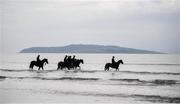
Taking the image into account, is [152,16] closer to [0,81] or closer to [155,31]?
[155,31]

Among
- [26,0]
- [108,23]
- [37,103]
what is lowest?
[37,103]

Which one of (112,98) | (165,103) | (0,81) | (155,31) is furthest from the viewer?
(0,81)

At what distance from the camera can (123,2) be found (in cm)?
914

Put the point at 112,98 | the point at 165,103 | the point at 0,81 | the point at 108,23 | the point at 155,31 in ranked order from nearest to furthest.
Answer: the point at 165,103
the point at 112,98
the point at 155,31
the point at 108,23
the point at 0,81

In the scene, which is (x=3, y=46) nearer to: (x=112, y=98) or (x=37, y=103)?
(x=37, y=103)

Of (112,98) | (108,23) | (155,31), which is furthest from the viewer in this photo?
(108,23)

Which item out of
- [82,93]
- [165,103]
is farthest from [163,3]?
[82,93]

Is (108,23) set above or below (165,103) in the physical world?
above

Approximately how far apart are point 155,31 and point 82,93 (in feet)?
8.85

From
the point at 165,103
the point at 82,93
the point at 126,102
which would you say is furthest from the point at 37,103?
the point at 165,103

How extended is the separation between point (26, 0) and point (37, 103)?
3161 mm

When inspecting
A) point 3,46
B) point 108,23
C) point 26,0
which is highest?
point 26,0

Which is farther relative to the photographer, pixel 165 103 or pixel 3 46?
pixel 3 46

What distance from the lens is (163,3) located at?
9.11 meters
